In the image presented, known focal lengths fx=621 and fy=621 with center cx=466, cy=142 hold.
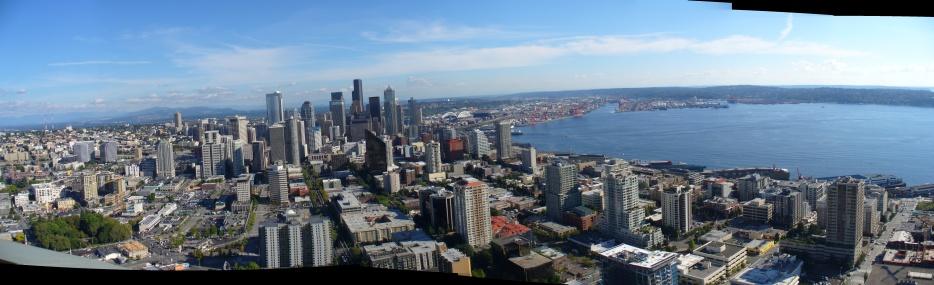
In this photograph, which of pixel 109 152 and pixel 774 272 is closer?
pixel 774 272

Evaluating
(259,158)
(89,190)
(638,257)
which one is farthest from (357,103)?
(638,257)

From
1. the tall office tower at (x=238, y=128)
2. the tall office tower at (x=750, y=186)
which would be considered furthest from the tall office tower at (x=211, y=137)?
the tall office tower at (x=750, y=186)

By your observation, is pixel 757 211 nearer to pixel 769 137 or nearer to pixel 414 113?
pixel 769 137

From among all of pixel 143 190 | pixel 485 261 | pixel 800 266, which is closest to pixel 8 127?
pixel 143 190

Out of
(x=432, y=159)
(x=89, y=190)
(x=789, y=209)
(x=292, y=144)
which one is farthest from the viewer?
(x=292, y=144)

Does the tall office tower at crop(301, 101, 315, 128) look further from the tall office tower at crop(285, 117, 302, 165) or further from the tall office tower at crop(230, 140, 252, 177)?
the tall office tower at crop(230, 140, 252, 177)

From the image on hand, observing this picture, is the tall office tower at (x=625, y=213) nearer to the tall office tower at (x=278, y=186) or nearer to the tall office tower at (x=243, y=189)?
the tall office tower at (x=278, y=186)
